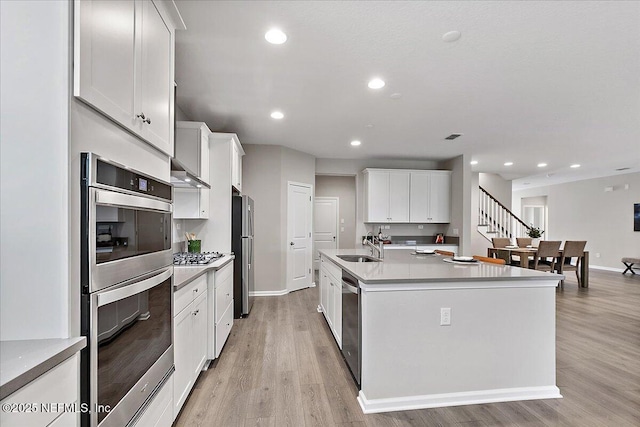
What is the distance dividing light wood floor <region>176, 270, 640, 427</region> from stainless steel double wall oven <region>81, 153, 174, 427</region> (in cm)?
87

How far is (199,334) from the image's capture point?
8.12 feet

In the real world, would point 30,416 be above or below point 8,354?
below

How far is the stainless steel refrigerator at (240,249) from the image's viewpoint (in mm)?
4078

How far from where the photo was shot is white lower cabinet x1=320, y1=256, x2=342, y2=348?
10.2 feet

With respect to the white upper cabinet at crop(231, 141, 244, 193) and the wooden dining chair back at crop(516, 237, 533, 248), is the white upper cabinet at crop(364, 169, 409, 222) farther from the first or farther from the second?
the wooden dining chair back at crop(516, 237, 533, 248)

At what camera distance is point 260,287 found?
5.49 m

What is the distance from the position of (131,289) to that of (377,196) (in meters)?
5.60

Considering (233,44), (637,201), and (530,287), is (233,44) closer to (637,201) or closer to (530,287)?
(530,287)

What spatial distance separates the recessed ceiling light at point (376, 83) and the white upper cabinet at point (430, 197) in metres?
3.71

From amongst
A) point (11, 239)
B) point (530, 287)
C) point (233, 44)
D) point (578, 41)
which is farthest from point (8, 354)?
point (578, 41)

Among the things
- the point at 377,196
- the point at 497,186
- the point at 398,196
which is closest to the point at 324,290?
the point at 377,196

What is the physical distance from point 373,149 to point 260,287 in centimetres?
319

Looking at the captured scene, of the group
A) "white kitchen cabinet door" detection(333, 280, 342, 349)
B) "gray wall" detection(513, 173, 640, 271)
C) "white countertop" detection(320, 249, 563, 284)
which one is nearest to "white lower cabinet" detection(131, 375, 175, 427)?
"white countertop" detection(320, 249, 563, 284)

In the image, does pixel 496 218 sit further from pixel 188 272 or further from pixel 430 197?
pixel 188 272
